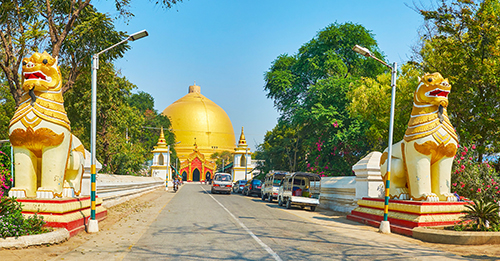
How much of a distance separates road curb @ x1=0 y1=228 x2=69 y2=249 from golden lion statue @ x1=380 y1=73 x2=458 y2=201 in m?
9.07

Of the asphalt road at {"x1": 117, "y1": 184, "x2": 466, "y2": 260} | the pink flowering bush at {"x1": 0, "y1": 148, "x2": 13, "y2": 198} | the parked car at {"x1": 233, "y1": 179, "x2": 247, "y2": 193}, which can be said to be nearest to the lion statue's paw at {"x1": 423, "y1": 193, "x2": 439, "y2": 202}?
the asphalt road at {"x1": 117, "y1": 184, "x2": 466, "y2": 260}

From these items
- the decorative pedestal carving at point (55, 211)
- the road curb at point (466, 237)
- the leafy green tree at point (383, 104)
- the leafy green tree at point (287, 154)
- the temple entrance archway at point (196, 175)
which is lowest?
the temple entrance archway at point (196, 175)

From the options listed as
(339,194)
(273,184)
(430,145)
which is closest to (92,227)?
(430,145)

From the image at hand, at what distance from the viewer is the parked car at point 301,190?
20297 mm

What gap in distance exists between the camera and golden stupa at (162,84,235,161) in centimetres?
9762

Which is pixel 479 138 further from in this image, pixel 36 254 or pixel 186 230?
pixel 36 254

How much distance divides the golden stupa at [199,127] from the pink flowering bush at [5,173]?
8046 cm

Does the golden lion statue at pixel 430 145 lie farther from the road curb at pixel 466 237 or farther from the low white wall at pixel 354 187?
the low white wall at pixel 354 187

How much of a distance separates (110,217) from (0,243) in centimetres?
662

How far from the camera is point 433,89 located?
11.8 meters

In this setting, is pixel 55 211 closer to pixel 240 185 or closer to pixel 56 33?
pixel 56 33

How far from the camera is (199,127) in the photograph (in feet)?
326

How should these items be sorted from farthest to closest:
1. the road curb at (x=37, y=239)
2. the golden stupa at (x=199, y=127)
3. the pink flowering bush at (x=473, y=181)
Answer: the golden stupa at (x=199, y=127) < the pink flowering bush at (x=473, y=181) < the road curb at (x=37, y=239)

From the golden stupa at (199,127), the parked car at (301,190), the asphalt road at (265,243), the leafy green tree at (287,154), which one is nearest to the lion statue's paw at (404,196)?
the asphalt road at (265,243)
